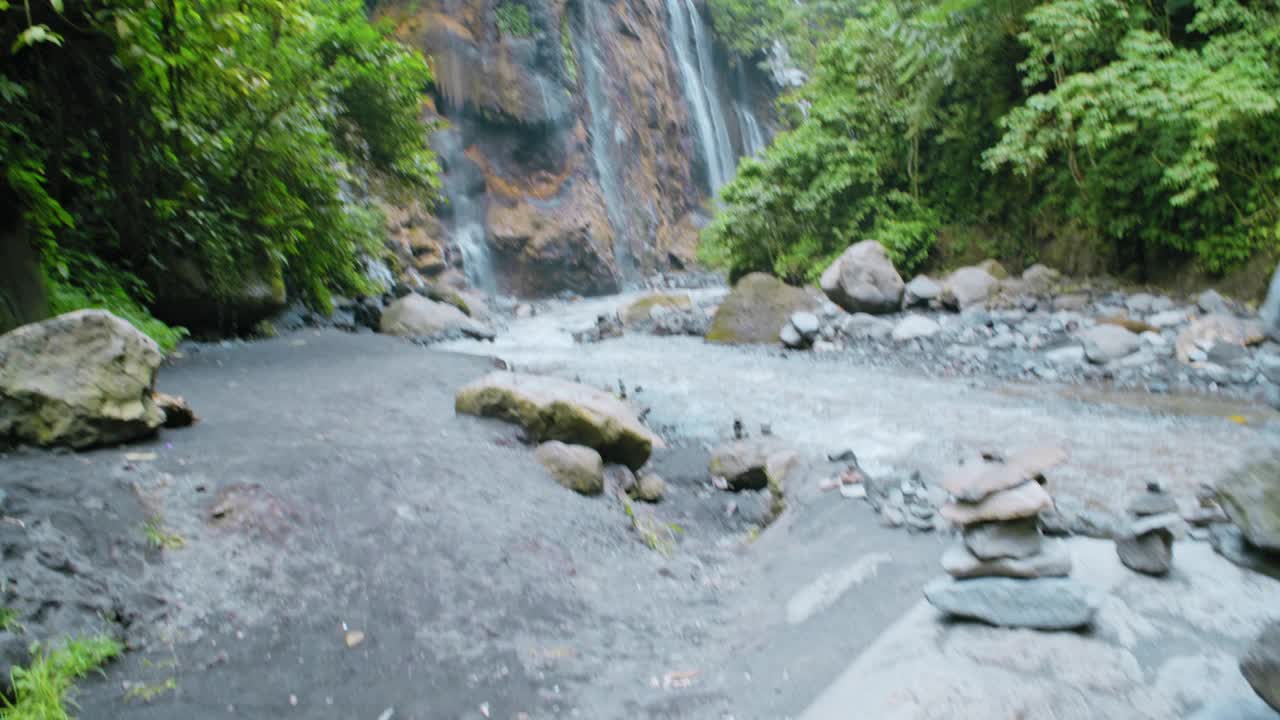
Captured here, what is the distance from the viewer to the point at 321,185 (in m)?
8.37

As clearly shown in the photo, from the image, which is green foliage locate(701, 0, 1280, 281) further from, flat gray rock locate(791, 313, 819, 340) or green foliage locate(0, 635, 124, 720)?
green foliage locate(0, 635, 124, 720)

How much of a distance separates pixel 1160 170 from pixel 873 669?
9.69 meters

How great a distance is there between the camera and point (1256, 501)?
7.19 ft

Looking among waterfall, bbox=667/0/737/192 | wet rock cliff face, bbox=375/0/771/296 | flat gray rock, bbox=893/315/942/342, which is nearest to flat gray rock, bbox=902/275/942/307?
flat gray rock, bbox=893/315/942/342

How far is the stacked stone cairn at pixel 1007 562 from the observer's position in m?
2.07

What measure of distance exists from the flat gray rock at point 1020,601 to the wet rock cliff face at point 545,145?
15.6 meters

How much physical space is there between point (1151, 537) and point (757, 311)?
891 centimetres

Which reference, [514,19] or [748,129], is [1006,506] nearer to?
[514,19]

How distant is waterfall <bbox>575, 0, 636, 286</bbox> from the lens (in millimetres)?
23328

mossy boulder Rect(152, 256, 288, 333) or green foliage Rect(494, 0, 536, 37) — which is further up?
green foliage Rect(494, 0, 536, 37)

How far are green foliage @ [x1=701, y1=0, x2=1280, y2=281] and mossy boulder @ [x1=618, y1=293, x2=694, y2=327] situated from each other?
144 cm

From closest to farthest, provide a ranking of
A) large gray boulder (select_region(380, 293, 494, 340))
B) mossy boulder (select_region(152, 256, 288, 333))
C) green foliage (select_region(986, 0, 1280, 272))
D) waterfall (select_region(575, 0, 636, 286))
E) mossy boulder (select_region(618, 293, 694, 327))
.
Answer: mossy boulder (select_region(152, 256, 288, 333)), green foliage (select_region(986, 0, 1280, 272)), large gray boulder (select_region(380, 293, 494, 340)), mossy boulder (select_region(618, 293, 694, 327)), waterfall (select_region(575, 0, 636, 286))

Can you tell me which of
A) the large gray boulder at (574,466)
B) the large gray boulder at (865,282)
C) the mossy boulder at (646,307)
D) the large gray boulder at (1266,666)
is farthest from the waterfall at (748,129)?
the large gray boulder at (1266,666)

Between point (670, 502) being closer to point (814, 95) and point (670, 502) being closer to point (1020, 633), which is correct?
point (1020, 633)
